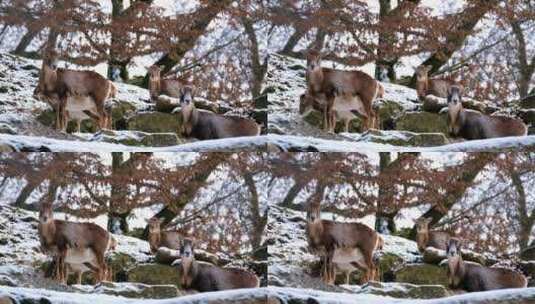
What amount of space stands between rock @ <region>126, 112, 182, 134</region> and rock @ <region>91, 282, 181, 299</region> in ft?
2.99

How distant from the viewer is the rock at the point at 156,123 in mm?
6266

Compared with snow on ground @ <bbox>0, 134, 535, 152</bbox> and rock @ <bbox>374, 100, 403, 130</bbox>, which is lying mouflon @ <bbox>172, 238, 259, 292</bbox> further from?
rock @ <bbox>374, 100, 403, 130</bbox>

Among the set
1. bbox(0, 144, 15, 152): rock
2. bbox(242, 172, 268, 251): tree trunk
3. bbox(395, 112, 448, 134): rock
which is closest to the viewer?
bbox(0, 144, 15, 152): rock

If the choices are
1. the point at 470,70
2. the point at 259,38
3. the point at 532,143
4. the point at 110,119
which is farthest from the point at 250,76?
the point at 532,143

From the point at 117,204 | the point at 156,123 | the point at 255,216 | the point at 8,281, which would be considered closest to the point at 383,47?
the point at 255,216

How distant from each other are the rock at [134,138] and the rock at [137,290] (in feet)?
2.71

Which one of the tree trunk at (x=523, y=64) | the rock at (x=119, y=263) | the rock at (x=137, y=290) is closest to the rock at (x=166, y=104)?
the rock at (x=119, y=263)

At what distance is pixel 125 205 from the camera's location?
627 cm

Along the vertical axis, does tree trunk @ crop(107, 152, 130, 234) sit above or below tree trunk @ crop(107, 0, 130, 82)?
below

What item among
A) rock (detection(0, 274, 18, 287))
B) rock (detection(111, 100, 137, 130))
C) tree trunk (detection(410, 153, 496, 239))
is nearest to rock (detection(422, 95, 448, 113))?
tree trunk (detection(410, 153, 496, 239))

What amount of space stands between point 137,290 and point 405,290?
1569 millimetres

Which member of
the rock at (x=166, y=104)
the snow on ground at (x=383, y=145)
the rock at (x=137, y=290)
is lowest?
the rock at (x=137, y=290)

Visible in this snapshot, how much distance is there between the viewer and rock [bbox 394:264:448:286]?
6.27 metres

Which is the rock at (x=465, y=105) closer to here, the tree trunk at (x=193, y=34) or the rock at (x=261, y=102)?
the rock at (x=261, y=102)
